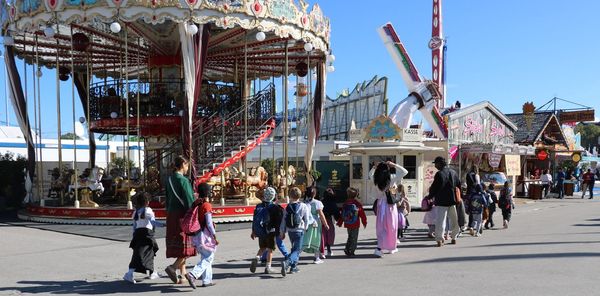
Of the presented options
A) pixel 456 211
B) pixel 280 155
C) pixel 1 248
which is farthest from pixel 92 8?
pixel 280 155

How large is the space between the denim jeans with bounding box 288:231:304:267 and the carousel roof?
884cm

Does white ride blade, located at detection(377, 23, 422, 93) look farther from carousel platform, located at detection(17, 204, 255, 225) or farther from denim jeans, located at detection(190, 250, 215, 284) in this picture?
denim jeans, located at detection(190, 250, 215, 284)

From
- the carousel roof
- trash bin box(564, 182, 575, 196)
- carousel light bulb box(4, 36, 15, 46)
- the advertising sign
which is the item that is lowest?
trash bin box(564, 182, 575, 196)

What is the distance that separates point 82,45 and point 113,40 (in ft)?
8.81

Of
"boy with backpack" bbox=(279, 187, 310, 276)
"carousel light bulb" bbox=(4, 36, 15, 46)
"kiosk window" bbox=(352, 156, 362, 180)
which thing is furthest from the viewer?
"kiosk window" bbox=(352, 156, 362, 180)

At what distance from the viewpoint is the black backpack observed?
8961 mm

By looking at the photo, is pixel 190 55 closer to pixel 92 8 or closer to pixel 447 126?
pixel 92 8

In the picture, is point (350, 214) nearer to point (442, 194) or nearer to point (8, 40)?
point (442, 194)

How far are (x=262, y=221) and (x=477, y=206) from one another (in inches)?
260

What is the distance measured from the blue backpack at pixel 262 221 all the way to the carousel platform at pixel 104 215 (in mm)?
7758

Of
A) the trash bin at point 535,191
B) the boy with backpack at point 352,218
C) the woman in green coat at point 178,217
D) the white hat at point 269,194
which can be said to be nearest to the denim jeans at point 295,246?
the white hat at point 269,194

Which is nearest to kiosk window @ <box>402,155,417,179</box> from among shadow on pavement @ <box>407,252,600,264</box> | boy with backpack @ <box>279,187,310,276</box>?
shadow on pavement @ <box>407,252,600,264</box>

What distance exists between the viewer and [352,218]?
10703 millimetres

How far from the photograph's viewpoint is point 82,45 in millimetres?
18203
